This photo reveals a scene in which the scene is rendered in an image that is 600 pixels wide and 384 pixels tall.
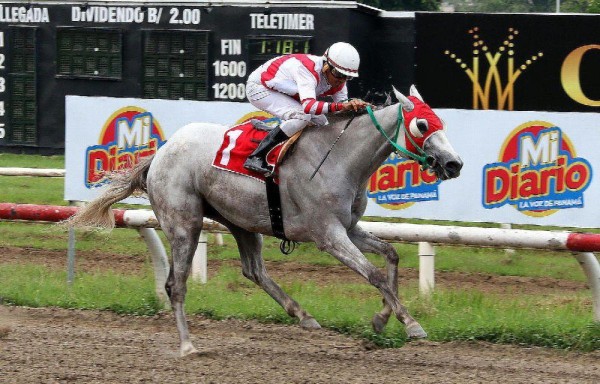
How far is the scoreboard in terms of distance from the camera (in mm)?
17219

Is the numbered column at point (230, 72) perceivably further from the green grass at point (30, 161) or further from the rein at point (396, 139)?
the rein at point (396, 139)

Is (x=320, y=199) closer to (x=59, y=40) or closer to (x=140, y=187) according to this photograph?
(x=140, y=187)

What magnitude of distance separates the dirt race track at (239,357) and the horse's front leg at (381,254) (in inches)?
6.7

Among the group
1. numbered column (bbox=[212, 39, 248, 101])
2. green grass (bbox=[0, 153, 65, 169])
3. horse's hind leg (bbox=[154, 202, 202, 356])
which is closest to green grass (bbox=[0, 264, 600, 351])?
horse's hind leg (bbox=[154, 202, 202, 356])

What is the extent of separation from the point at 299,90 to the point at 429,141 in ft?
2.77

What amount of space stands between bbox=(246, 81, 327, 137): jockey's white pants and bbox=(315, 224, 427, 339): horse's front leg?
65 cm

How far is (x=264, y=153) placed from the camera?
7.41 meters

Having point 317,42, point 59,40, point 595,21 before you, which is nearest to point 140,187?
point 595,21

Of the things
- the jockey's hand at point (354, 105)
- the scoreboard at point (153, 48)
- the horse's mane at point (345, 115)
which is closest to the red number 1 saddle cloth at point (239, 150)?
the horse's mane at point (345, 115)

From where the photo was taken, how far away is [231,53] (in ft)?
57.3

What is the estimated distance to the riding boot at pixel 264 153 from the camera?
291 inches

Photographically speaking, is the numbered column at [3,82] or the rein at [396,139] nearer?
the rein at [396,139]

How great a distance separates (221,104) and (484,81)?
159 inches

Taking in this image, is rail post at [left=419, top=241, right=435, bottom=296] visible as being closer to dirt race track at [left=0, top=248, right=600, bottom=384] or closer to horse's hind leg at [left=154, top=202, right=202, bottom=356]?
dirt race track at [left=0, top=248, right=600, bottom=384]
